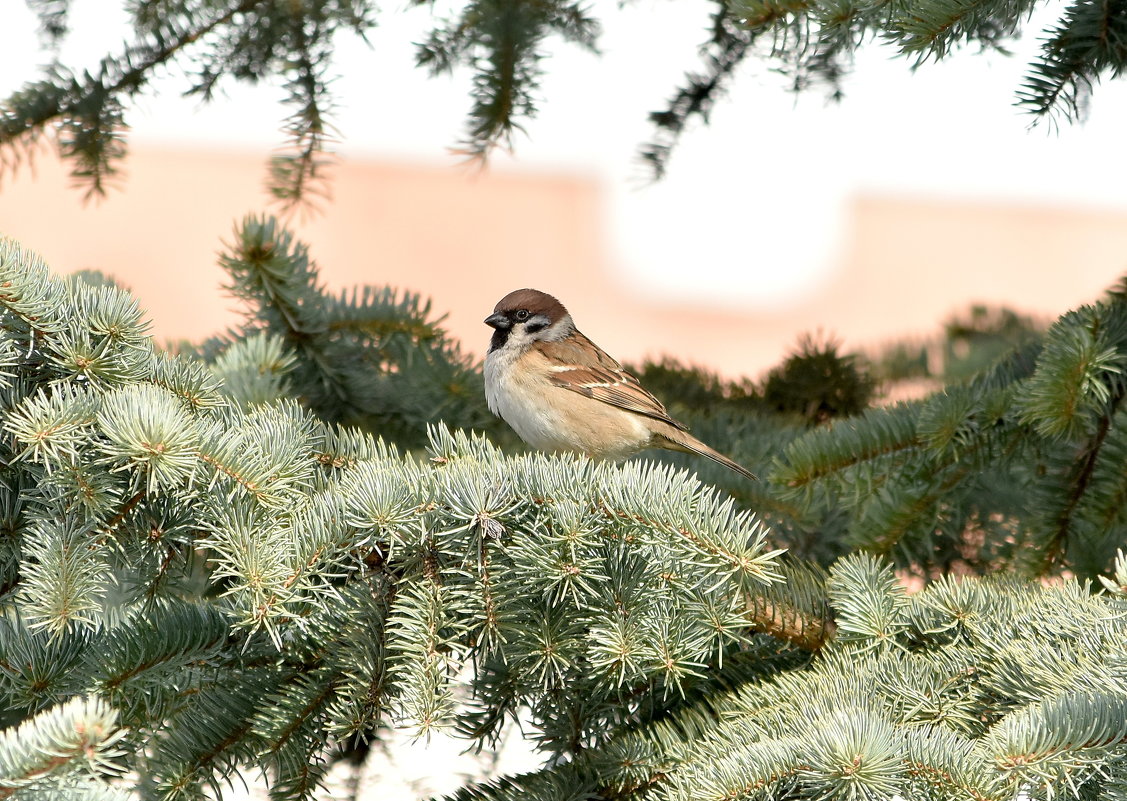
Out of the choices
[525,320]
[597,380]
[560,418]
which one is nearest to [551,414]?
[560,418]

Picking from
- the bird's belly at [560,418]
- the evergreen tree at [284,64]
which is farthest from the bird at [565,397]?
the evergreen tree at [284,64]

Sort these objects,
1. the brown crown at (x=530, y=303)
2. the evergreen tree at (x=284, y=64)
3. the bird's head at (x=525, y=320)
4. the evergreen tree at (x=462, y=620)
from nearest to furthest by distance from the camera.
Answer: the evergreen tree at (x=462, y=620), the evergreen tree at (x=284, y=64), the bird's head at (x=525, y=320), the brown crown at (x=530, y=303)

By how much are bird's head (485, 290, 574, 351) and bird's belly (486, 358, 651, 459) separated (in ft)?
0.78

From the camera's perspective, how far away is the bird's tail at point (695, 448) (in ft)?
8.07

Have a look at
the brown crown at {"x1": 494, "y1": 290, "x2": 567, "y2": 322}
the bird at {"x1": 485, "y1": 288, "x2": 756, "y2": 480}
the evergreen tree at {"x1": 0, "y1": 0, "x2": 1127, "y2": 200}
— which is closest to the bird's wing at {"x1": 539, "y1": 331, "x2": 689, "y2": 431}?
the bird at {"x1": 485, "y1": 288, "x2": 756, "y2": 480}

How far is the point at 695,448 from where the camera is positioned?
2.65 metres

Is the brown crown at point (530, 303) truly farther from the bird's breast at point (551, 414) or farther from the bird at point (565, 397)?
the bird's breast at point (551, 414)

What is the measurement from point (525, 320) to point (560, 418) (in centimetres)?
43

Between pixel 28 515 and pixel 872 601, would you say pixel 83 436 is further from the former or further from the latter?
pixel 872 601

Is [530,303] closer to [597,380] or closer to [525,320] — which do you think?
[525,320]

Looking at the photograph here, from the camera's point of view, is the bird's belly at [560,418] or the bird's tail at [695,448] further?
the bird's belly at [560,418]

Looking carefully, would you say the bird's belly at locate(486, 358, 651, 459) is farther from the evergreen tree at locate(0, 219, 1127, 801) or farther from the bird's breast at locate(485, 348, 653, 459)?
the evergreen tree at locate(0, 219, 1127, 801)

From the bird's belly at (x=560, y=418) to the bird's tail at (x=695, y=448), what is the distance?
86mm

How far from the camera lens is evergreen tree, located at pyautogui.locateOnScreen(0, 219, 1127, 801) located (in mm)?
1294
